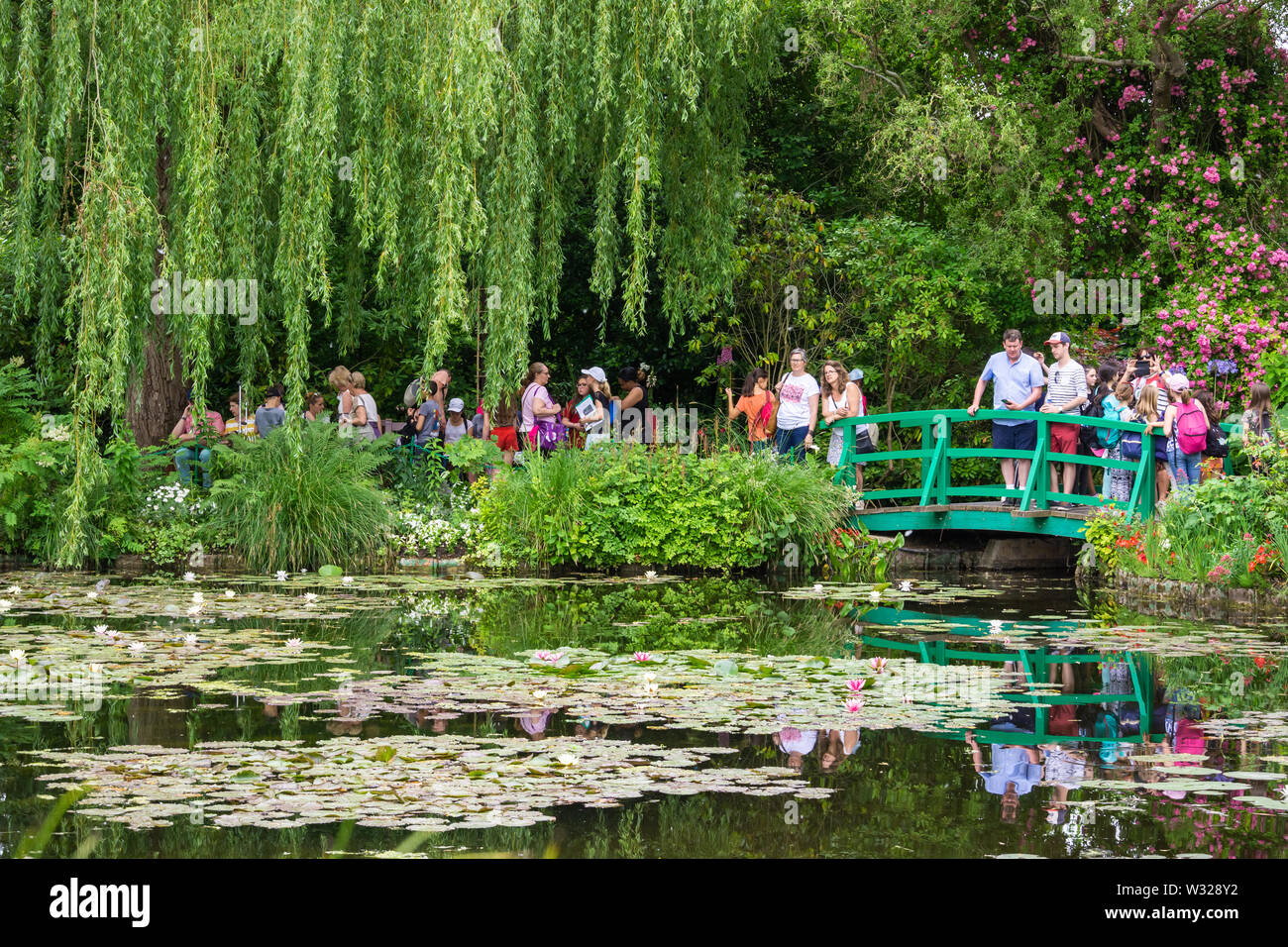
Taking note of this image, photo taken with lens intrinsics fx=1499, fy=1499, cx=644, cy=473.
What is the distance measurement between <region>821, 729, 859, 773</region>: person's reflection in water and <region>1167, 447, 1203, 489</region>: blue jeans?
24.1ft

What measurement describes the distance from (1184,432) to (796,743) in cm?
753

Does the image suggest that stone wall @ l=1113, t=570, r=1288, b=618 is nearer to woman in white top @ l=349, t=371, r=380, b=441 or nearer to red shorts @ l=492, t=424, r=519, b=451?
red shorts @ l=492, t=424, r=519, b=451

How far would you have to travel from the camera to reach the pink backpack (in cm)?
1216

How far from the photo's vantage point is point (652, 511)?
42.1 ft

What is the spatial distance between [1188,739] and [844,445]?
27.5 feet

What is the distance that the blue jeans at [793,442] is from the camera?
46.0 ft

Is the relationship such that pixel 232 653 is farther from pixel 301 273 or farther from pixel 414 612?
pixel 301 273

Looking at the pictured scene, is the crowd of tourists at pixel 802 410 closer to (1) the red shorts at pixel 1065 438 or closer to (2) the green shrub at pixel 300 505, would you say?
(1) the red shorts at pixel 1065 438

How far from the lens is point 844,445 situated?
1426 centimetres

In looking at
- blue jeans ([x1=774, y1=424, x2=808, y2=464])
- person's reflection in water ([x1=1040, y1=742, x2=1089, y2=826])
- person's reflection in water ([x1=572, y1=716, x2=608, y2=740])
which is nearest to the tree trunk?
blue jeans ([x1=774, y1=424, x2=808, y2=464])

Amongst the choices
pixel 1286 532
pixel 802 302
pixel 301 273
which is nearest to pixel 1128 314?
pixel 802 302

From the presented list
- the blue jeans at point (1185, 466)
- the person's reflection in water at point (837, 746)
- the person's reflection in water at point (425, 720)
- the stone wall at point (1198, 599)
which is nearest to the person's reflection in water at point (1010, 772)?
the person's reflection in water at point (837, 746)

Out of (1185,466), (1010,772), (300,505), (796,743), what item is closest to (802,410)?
(1185,466)

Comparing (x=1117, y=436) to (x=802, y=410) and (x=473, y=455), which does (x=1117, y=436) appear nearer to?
(x=802, y=410)
